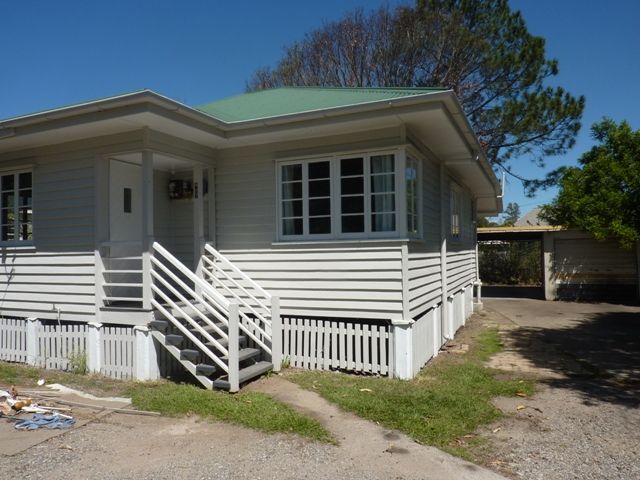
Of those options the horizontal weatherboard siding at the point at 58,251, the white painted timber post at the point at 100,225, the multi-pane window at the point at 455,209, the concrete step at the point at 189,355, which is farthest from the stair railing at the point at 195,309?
the multi-pane window at the point at 455,209

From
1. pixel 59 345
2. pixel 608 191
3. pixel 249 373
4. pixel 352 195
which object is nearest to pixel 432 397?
pixel 249 373

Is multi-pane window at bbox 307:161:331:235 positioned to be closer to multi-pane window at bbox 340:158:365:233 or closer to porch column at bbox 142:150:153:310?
multi-pane window at bbox 340:158:365:233

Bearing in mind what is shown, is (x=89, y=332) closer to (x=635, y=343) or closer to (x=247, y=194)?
(x=247, y=194)

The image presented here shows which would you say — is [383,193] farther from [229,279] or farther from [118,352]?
[118,352]

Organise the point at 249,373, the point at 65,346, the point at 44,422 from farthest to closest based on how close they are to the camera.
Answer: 1. the point at 65,346
2. the point at 249,373
3. the point at 44,422

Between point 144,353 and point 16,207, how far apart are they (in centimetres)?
355

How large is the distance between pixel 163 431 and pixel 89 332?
118 inches

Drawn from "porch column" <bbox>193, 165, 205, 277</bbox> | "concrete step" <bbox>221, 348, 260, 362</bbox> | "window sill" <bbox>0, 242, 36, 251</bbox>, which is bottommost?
"concrete step" <bbox>221, 348, 260, 362</bbox>

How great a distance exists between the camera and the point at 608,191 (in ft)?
56.7

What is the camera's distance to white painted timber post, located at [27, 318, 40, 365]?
8070 millimetres

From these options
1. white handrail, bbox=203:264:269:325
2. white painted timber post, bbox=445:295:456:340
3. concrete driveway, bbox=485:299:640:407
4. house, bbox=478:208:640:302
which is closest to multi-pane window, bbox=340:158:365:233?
white handrail, bbox=203:264:269:325

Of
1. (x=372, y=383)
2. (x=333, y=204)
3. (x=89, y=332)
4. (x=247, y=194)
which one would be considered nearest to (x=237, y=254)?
(x=247, y=194)

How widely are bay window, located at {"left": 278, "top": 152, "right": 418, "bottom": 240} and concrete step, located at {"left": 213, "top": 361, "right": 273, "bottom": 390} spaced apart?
6.35 feet

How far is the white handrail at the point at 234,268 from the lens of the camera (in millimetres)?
7488
